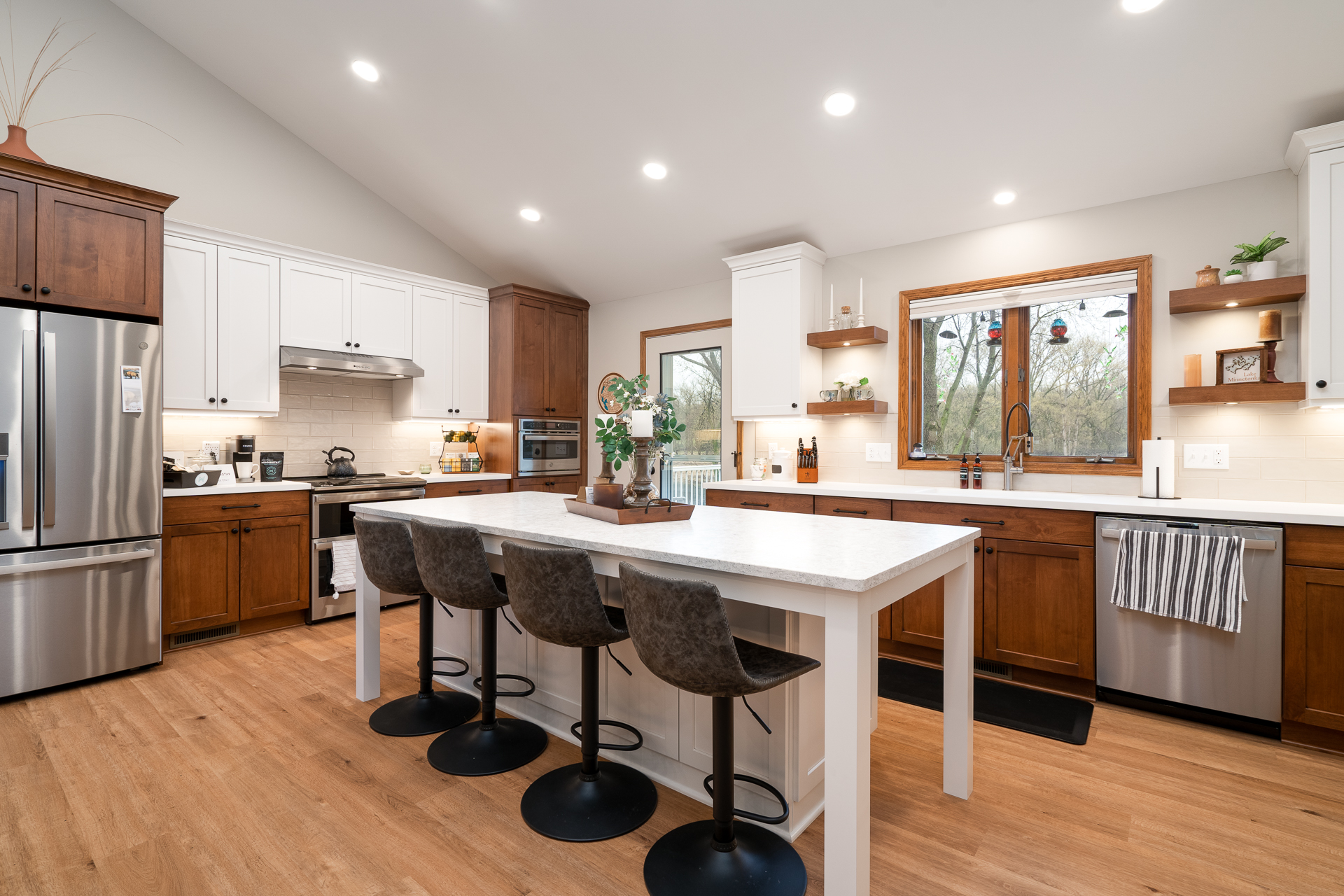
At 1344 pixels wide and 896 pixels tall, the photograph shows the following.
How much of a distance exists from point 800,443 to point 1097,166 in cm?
228

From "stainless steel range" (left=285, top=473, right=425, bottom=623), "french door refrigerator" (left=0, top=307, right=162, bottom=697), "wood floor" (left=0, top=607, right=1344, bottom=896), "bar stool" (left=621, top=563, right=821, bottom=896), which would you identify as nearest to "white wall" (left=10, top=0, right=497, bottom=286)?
"french door refrigerator" (left=0, top=307, right=162, bottom=697)

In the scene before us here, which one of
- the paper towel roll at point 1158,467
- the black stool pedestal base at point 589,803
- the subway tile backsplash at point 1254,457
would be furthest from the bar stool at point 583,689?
the subway tile backsplash at point 1254,457

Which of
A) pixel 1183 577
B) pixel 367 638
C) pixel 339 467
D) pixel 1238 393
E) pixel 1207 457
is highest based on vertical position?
pixel 1238 393

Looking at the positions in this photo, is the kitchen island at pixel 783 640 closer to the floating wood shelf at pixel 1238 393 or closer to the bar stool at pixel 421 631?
the bar stool at pixel 421 631

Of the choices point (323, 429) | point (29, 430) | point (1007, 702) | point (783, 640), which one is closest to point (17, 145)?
point (29, 430)

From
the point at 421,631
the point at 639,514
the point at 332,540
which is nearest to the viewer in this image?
the point at 639,514

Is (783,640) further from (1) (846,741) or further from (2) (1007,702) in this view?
(2) (1007,702)

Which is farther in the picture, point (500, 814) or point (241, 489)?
point (241, 489)

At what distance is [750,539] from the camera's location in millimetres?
1982

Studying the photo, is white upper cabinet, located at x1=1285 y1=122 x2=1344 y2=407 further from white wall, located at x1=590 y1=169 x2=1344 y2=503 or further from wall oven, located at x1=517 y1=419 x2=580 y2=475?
wall oven, located at x1=517 y1=419 x2=580 y2=475

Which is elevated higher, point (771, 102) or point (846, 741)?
point (771, 102)

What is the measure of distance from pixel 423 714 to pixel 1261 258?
14.3 ft

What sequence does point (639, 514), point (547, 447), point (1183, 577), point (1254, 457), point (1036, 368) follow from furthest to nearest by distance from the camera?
point (547, 447), point (1036, 368), point (1254, 457), point (1183, 577), point (639, 514)

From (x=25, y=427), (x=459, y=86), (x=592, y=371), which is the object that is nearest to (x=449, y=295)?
(x=592, y=371)
